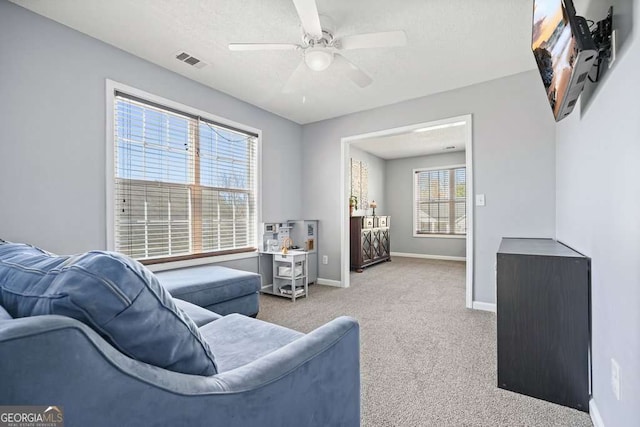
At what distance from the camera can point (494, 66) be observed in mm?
2926

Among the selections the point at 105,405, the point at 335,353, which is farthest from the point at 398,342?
the point at 105,405

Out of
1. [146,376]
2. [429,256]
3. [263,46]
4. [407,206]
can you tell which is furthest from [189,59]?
[429,256]

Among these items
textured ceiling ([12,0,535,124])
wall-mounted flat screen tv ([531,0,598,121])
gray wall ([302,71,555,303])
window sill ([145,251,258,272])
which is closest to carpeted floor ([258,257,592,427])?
window sill ([145,251,258,272])

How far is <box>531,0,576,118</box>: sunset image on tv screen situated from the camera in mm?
1325

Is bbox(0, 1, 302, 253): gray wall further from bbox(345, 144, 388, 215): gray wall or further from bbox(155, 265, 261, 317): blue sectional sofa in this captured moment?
bbox(345, 144, 388, 215): gray wall

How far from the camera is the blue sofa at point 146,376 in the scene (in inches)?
20.3

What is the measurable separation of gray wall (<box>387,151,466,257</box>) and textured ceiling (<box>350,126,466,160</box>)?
23cm

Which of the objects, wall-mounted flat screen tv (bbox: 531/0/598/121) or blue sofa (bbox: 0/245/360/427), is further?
wall-mounted flat screen tv (bbox: 531/0/598/121)

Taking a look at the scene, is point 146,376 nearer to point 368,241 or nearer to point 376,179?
point 368,241

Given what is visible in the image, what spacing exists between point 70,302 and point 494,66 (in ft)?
11.8

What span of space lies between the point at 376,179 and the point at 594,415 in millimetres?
6232

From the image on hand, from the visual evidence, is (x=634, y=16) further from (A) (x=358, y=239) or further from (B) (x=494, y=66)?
(A) (x=358, y=239)

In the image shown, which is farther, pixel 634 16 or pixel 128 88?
pixel 128 88

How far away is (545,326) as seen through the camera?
5.48 ft
